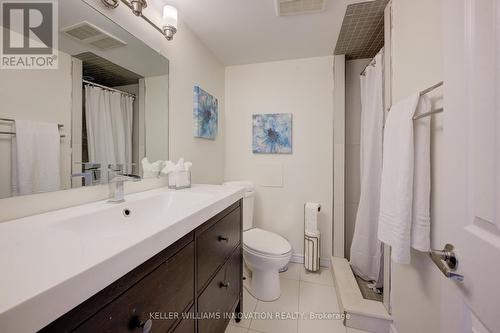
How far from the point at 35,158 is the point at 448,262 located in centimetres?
139

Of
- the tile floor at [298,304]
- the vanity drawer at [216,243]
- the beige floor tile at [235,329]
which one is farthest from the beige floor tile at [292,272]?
the vanity drawer at [216,243]

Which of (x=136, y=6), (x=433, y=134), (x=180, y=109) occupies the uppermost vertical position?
(x=136, y=6)

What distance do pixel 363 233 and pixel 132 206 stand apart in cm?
180

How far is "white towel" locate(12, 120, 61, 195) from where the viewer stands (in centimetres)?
72

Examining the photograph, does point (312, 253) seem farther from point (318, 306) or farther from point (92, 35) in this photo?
point (92, 35)

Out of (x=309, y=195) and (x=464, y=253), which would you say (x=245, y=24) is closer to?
(x=309, y=195)

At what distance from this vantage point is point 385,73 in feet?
4.78

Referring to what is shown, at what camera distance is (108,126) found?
1.07 metres

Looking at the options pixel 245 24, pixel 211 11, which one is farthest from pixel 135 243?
pixel 245 24

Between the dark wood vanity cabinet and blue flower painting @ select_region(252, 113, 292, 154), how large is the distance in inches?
44.6

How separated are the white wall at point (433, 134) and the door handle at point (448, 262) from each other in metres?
0.35

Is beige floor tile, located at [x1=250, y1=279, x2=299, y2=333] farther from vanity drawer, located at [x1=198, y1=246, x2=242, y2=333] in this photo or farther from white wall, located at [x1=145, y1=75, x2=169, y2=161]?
white wall, located at [x1=145, y1=75, x2=169, y2=161]

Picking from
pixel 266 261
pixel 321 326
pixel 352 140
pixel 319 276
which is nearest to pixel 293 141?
pixel 352 140

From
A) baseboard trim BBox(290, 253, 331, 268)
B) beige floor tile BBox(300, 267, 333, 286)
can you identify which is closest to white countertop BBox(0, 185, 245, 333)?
beige floor tile BBox(300, 267, 333, 286)
